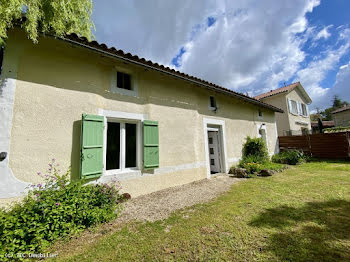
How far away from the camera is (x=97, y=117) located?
4016 millimetres

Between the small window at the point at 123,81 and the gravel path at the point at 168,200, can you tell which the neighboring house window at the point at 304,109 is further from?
the small window at the point at 123,81

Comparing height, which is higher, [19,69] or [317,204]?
[19,69]

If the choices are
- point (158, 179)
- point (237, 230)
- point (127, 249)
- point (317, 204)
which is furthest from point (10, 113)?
point (317, 204)

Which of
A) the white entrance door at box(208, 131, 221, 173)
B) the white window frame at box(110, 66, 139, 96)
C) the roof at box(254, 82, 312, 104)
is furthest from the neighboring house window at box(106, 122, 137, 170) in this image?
the roof at box(254, 82, 312, 104)

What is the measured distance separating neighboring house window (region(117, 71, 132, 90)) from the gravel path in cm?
358

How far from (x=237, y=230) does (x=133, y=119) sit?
154 inches

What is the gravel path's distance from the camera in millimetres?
3506

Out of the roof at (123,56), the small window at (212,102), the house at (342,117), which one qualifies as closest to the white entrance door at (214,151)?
the small window at (212,102)

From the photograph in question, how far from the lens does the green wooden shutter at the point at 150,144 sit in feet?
15.6

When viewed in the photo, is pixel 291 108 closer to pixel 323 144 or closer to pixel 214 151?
pixel 323 144

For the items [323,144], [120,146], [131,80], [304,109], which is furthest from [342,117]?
[120,146]

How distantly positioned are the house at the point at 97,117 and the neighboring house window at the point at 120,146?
0.03 meters

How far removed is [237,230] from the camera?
2.73 meters

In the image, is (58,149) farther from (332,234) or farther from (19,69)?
(332,234)
